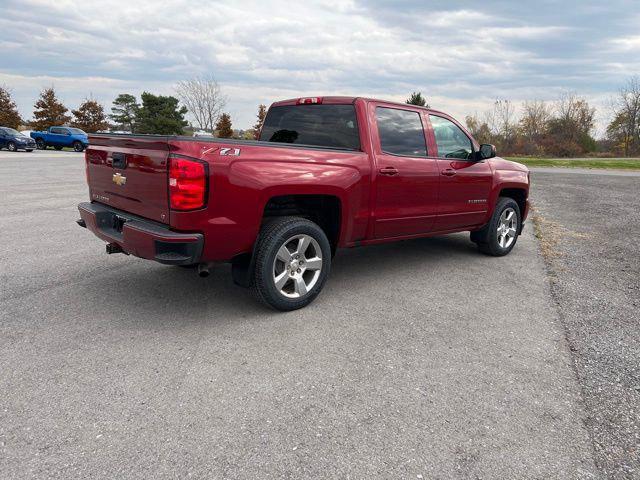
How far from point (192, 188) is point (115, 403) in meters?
1.45

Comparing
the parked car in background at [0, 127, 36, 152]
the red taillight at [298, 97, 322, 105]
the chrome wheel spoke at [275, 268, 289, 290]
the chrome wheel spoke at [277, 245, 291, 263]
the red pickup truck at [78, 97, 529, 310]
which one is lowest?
the chrome wheel spoke at [275, 268, 289, 290]

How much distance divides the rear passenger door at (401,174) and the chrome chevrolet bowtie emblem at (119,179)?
7.34ft

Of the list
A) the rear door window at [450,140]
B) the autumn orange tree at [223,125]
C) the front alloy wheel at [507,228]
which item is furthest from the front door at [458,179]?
the autumn orange tree at [223,125]

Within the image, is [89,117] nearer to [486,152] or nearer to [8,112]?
[8,112]

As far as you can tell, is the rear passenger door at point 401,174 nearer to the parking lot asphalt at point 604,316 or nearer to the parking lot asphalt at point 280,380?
the parking lot asphalt at point 280,380

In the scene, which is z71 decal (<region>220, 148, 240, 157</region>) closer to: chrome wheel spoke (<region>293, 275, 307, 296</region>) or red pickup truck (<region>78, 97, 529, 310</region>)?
red pickup truck (<region>78, 97, 529, 310</region>)

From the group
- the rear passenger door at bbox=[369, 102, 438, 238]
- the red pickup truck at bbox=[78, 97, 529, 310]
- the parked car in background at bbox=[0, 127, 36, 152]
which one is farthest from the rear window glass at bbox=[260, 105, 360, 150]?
the parked car in background at bbox=[0, 127, 36, 152]

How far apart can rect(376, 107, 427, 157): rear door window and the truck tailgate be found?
2.17 metres

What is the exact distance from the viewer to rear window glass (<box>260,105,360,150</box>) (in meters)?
4.45

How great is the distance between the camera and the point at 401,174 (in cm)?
460

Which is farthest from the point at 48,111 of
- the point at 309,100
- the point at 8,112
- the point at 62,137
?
the point at 309,100

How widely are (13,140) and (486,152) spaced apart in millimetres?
30111

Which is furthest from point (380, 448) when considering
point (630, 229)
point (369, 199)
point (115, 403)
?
point (630, 229)

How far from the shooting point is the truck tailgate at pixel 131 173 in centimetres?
331
